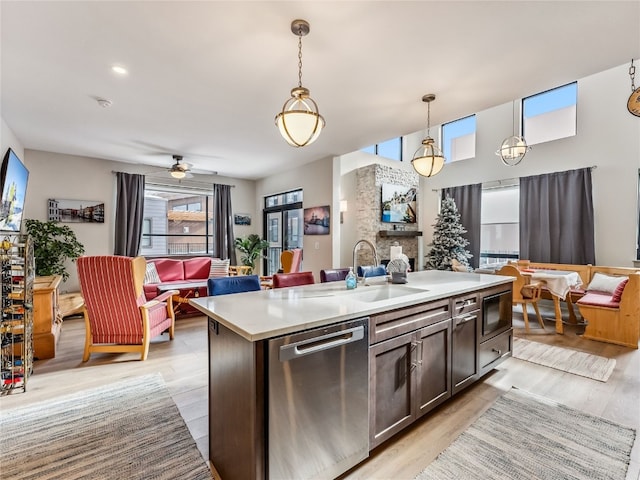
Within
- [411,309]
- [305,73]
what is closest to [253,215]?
[305,73]

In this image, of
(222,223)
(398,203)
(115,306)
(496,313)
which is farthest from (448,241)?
(115,306)

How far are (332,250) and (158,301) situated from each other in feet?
10.3

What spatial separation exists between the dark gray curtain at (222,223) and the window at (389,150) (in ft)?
12.2

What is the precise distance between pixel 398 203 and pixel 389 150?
154 cm

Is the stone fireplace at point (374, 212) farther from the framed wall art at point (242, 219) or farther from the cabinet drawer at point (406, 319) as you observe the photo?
the cabinet drawer at point (406, 319)

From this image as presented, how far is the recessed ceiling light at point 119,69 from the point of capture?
109 inches

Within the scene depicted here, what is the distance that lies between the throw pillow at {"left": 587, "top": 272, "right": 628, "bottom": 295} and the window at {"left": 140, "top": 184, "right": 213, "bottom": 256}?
7.57 m

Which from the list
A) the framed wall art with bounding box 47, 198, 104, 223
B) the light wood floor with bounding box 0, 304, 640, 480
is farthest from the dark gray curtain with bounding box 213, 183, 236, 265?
the light wood floor with bounding box 0, 304, 640, 480

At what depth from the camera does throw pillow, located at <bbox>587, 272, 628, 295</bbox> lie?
4.26 metres

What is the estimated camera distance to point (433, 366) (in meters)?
2.02

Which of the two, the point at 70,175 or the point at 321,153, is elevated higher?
the point at 321,153

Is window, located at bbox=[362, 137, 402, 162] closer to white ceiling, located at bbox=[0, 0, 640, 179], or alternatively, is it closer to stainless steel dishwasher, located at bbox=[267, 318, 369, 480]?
white ceiling, located at bbox=[0, 0, 640, 179]

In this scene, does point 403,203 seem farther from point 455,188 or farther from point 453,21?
point 453,21

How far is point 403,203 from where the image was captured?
24.0 ft
